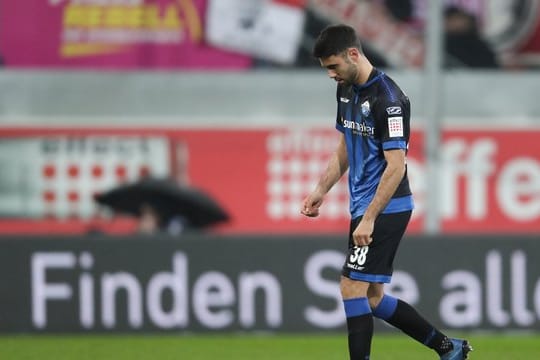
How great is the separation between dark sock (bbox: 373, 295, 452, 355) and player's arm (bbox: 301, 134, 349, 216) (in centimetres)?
66

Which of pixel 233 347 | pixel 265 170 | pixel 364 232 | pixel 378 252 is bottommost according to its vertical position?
pixel 233 347

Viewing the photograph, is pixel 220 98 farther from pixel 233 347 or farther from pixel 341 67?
pixel 341 67

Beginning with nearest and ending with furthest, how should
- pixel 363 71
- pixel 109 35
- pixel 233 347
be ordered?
pixel 363 71
pixel 233 347
pixel 109 35

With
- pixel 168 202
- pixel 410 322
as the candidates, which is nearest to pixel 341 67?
pixel 410 322

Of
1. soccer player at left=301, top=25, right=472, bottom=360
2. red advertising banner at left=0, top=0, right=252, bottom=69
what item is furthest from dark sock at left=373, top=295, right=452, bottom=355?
red advertising banner at left=0, top=0, right=252, bottom=69

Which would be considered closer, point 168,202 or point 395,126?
point 395,126

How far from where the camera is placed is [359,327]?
8906 millimetres

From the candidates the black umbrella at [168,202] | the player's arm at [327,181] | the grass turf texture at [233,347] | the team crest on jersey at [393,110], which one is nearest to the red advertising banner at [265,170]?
the black umbrella at [168,202]

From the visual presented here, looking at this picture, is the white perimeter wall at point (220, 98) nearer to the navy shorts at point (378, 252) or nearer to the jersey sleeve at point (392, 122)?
the navy shorts at point (378, 252)

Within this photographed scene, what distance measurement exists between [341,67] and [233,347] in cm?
368

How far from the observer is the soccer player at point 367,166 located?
870cm

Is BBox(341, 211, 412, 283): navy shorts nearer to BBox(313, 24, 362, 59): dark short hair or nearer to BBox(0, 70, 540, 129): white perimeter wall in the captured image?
BBox(313, 24, 362, 59): dark short hair

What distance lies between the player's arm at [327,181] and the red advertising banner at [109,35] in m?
9.85

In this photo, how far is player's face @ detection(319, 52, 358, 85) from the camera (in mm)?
8680
